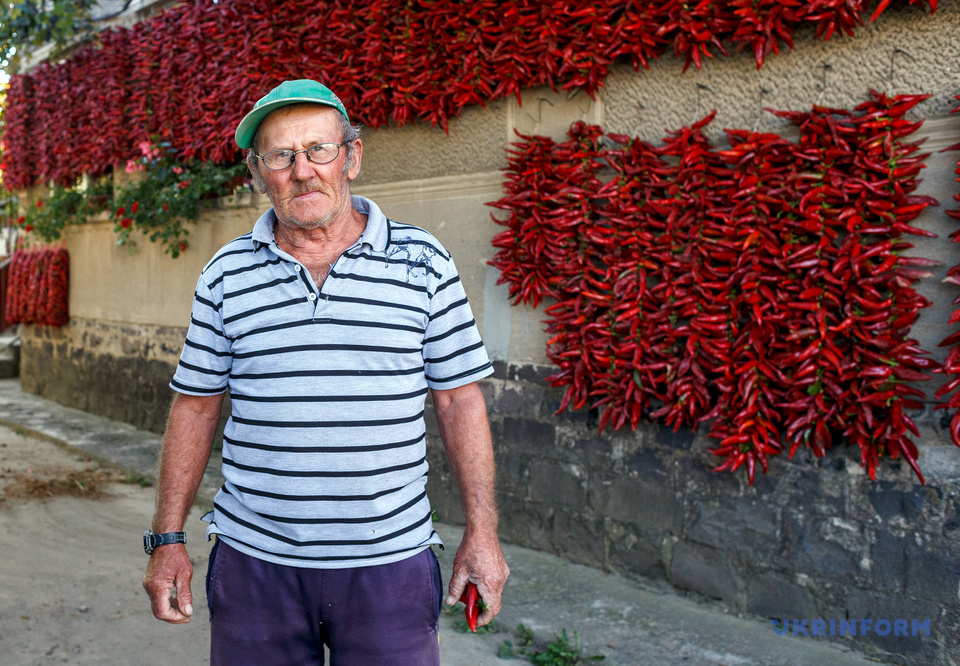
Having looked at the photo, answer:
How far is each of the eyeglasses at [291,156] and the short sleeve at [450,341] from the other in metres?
0.42

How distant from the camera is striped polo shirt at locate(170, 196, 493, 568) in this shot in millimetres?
1844

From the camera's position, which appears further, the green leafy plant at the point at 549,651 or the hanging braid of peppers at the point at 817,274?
the green leafy plant at the point at 549,651

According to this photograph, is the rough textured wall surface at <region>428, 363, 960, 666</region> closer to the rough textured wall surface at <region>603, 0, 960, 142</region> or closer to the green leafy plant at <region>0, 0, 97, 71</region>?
the rough textured wall surface at <region>603, 0, 960, 142</region>

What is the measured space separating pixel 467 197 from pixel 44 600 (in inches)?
122

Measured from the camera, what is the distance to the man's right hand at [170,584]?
6.37ft

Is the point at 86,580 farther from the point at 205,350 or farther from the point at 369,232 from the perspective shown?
the point at 369,232

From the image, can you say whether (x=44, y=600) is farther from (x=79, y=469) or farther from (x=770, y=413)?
(x=770, y=413)

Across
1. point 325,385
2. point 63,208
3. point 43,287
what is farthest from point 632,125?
point 43,287


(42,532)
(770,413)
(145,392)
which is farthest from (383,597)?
(145,392)

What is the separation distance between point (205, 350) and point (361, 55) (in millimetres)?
3488

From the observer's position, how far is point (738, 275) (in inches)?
133

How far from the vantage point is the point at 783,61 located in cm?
336
